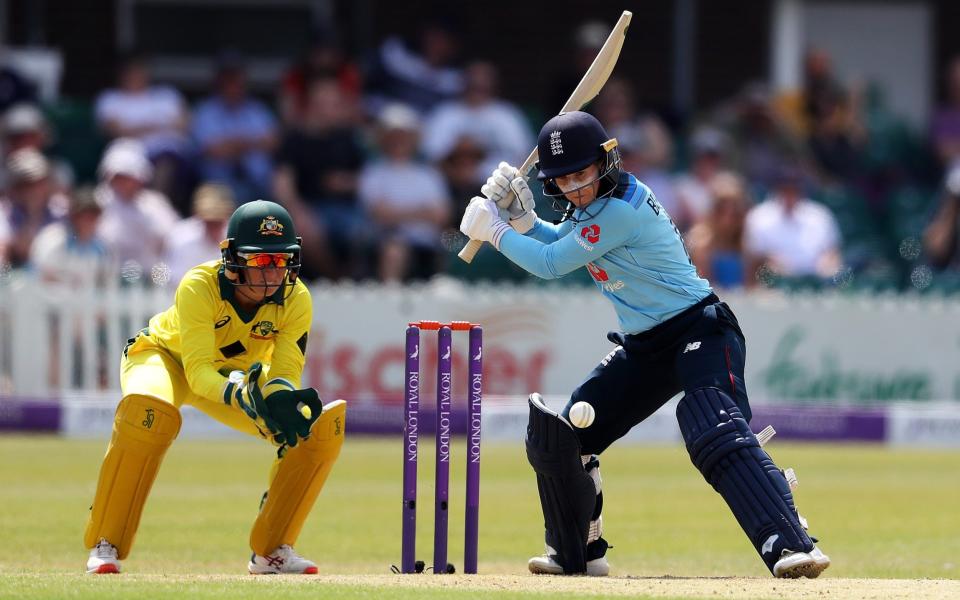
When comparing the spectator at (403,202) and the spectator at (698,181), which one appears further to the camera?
the spectator at (698,181)

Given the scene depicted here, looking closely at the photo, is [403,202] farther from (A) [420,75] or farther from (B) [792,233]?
(B) [792,233]

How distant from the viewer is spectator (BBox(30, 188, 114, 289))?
11750mm

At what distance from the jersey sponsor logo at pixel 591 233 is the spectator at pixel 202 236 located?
20.0 ft

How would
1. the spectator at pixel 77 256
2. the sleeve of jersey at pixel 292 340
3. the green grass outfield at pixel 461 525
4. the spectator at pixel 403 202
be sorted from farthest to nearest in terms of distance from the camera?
the spectator at pixel 403 202
the spectator at pixel 77 256
the sleeve of jersey at pixel 292 340
the green grass outfield at pixel 461 525

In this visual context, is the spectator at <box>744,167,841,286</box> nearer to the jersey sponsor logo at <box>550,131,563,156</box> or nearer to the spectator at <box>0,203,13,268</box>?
the spectator at <box>0,203,13,268</box>

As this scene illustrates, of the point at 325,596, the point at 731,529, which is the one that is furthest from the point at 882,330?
the point at 325,596

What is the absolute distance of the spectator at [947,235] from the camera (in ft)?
45.4

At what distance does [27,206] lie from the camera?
40.7 feet

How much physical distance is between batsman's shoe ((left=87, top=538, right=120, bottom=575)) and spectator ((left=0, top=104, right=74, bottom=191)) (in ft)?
23.8

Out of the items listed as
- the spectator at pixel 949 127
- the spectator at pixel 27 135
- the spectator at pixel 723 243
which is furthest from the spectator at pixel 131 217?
the spectator at pixel 949 127

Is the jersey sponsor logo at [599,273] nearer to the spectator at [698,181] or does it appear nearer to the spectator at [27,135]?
the spectator at [698,181]

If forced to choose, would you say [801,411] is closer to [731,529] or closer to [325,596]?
[731,529]

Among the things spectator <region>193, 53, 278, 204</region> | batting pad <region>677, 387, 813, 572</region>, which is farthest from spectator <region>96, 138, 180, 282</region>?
batting pad <region>677, 387, 813, 572</region>

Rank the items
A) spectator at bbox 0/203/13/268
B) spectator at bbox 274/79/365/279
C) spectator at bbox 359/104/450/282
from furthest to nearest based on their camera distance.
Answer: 1. spectator at bbox 359/104/450/282
2. spectator at bbox 274/79/365/279
3. spectator at bbox 0/203/13/268
